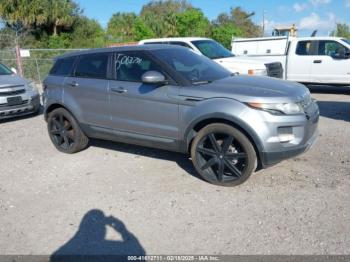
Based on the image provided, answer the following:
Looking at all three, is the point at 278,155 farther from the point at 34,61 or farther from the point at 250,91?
the point at 34,61

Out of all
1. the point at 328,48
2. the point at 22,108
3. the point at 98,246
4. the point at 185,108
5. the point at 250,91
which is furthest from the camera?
the point at 328,48

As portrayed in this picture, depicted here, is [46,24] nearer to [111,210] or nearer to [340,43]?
[340,43]

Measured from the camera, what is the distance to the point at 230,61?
Result: 33.5 ft

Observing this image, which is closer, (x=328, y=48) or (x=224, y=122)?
(x=224, y=122)

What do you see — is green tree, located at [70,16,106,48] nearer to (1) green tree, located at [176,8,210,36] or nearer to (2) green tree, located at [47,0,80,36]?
(2) green tree, located at [47,0,80,36]

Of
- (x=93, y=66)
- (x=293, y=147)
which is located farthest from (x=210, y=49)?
(x=293, y=147)

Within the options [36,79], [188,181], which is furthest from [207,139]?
[36,79]

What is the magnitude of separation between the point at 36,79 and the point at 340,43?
13.2 meters

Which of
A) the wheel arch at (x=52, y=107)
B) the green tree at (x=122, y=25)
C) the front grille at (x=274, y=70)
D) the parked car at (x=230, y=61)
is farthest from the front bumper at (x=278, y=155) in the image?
the green tree at (x=122, y=25)

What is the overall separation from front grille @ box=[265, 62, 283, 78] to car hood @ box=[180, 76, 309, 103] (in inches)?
232

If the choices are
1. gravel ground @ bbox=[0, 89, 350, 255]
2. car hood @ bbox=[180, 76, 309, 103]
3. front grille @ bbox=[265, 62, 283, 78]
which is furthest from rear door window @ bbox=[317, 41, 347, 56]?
car hood @ bbox=[180, 76, 309, 103]

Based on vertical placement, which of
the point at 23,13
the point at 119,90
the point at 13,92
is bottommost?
the point at 13,92

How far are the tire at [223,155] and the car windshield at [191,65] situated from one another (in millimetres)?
814

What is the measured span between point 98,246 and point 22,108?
6.77m
